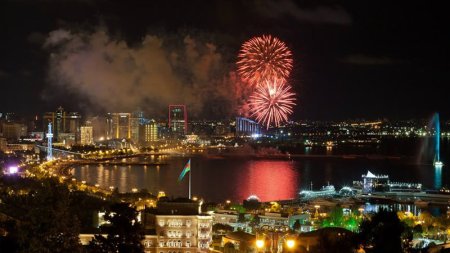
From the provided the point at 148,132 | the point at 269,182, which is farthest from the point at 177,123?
the point at 269,182

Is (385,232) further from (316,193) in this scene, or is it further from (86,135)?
(86,135)

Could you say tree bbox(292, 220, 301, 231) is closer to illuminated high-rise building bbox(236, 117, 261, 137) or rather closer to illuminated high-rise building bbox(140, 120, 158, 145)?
illuminated high-rise building bbox(140, 120, 158, 145)

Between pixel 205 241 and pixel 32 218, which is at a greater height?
pixel 32 218

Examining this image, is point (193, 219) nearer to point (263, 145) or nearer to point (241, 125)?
point (263, 145)

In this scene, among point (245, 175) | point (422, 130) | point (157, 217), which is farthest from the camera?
point (422, 130)

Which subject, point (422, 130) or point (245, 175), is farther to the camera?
point (422, 130)

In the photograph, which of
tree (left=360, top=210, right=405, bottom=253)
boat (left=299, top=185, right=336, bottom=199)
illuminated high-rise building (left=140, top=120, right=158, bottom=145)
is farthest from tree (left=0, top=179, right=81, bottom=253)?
illuminated high-rise building (left=140, top=120, right=158, bottom=145)

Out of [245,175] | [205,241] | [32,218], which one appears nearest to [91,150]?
[245,175]

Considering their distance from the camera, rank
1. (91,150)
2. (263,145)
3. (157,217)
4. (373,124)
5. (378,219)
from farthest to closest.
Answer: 1. (373,124)
2. (263,145)
3. (91,150)
4. (157,217)
5. (378,219)

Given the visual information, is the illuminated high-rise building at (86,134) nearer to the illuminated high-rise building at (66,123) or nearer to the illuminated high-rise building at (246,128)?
the illuminated high-rise building at (66,123)
